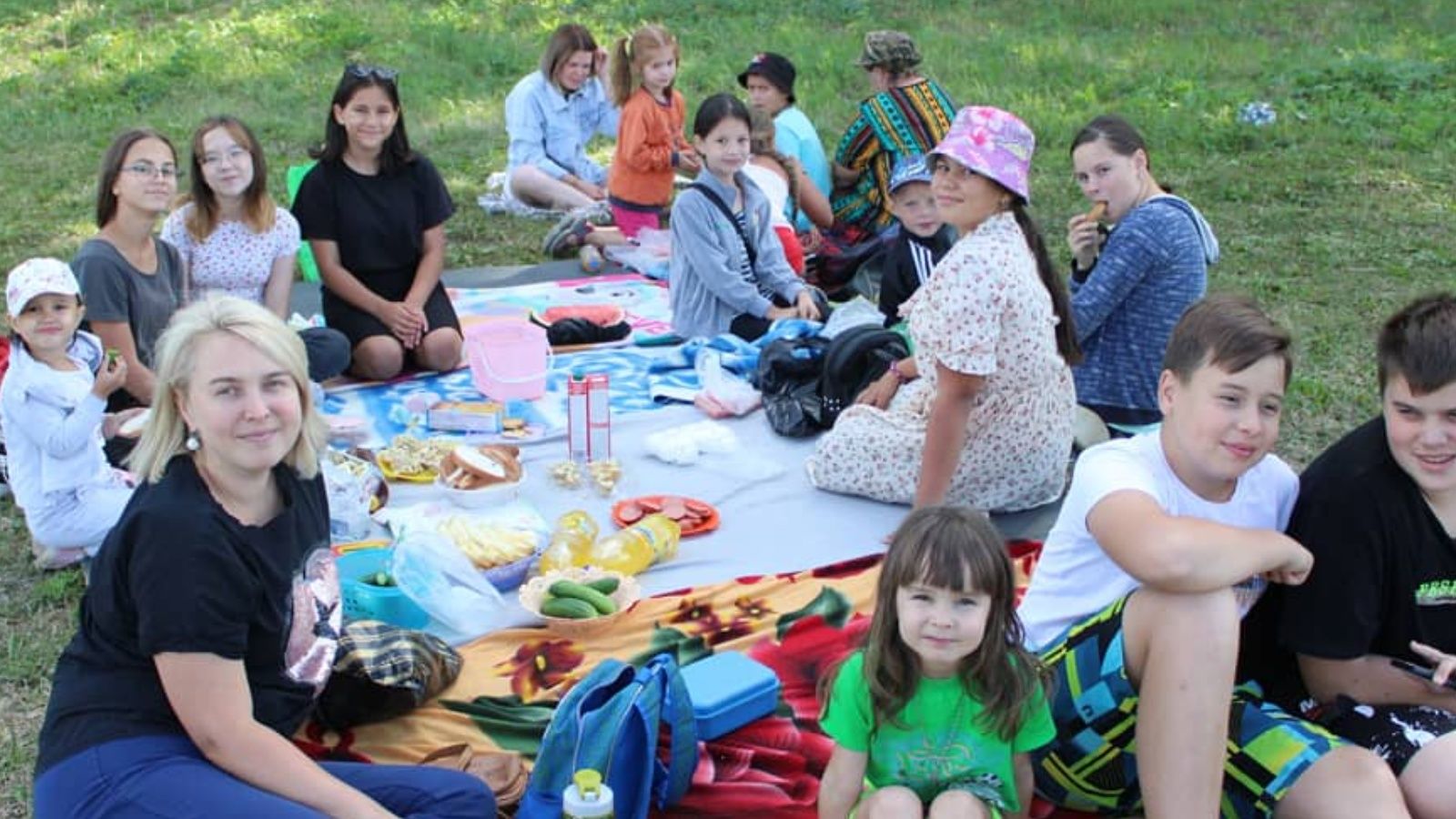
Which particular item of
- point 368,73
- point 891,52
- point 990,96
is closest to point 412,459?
point 368,73

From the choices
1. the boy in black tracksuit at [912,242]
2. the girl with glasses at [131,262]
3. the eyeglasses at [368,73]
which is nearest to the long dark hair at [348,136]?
the eyeglasses at [368,73]

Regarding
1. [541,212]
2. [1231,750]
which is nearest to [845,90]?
[541,212]

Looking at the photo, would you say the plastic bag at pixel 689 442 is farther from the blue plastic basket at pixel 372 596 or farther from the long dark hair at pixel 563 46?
the long dark hair at pixel 563 46

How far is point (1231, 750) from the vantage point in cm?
291

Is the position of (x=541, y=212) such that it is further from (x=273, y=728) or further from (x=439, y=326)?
(x=273, y=728)

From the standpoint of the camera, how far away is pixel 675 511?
15.2 ft

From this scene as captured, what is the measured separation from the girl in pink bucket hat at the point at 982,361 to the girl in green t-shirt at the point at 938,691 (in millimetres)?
1444

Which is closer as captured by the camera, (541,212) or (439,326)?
(439,326)

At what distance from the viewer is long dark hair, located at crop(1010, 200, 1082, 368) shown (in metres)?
4.23

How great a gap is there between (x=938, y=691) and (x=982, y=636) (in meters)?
0.14

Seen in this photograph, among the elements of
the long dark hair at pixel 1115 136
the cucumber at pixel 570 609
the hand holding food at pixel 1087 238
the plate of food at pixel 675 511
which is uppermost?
the long dark hair at pixel 1115 136

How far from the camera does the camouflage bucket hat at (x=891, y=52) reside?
22.5 feet

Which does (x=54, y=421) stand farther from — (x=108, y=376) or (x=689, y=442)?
(x=689, y=442)

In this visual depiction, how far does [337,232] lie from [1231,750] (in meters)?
4.14
